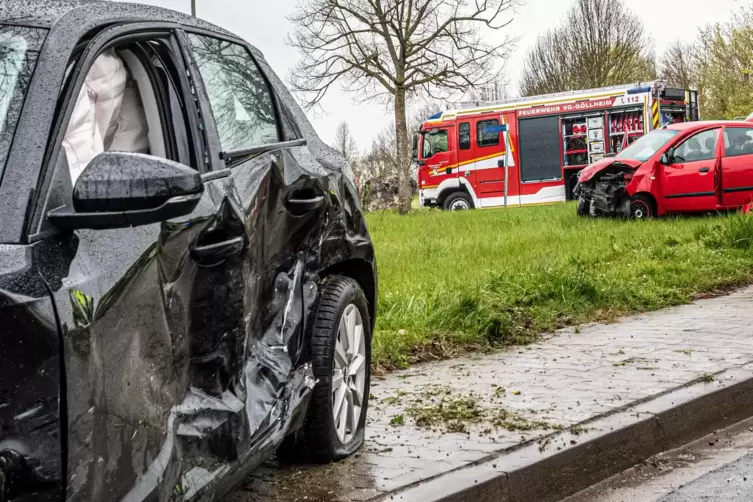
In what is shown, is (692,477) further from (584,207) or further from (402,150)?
(402,150)

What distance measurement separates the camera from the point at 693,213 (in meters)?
18.2

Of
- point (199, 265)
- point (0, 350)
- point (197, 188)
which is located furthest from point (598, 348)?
point (0, 350)

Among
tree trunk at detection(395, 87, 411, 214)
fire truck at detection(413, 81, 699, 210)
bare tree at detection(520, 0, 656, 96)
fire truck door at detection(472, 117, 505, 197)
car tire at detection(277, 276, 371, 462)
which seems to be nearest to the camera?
car tire at detection(277, 276, 371, 462)

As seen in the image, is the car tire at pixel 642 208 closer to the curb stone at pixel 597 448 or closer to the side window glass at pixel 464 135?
the curb stone at pixel 597 448

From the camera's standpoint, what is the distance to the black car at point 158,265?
241 cm

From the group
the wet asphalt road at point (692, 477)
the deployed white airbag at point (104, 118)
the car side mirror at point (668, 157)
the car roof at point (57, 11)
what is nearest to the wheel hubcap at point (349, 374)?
the wet asphalt road at point (692, 477)

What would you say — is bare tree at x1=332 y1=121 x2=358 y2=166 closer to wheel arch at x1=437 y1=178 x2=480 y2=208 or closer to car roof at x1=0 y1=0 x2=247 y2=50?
wheel arch at x1=437 y1=178 x2=480 y2=208

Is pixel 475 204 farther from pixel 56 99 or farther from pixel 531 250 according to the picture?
pixel 56 99

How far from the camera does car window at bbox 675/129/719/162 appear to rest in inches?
710

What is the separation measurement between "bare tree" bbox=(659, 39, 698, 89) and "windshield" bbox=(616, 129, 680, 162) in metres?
48.5

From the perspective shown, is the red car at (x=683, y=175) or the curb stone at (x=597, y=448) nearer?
the curb stone at (x=597, y=448)

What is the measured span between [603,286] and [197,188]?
756cm

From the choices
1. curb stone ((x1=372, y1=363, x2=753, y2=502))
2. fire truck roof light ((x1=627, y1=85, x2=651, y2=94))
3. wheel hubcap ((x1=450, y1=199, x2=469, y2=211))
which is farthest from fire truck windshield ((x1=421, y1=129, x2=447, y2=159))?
curb stone ((x1=372, y1=363, x2=753, y2=502))

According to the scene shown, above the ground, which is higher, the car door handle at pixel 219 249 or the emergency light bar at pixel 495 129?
the emergency light bar at pixel 495 129
